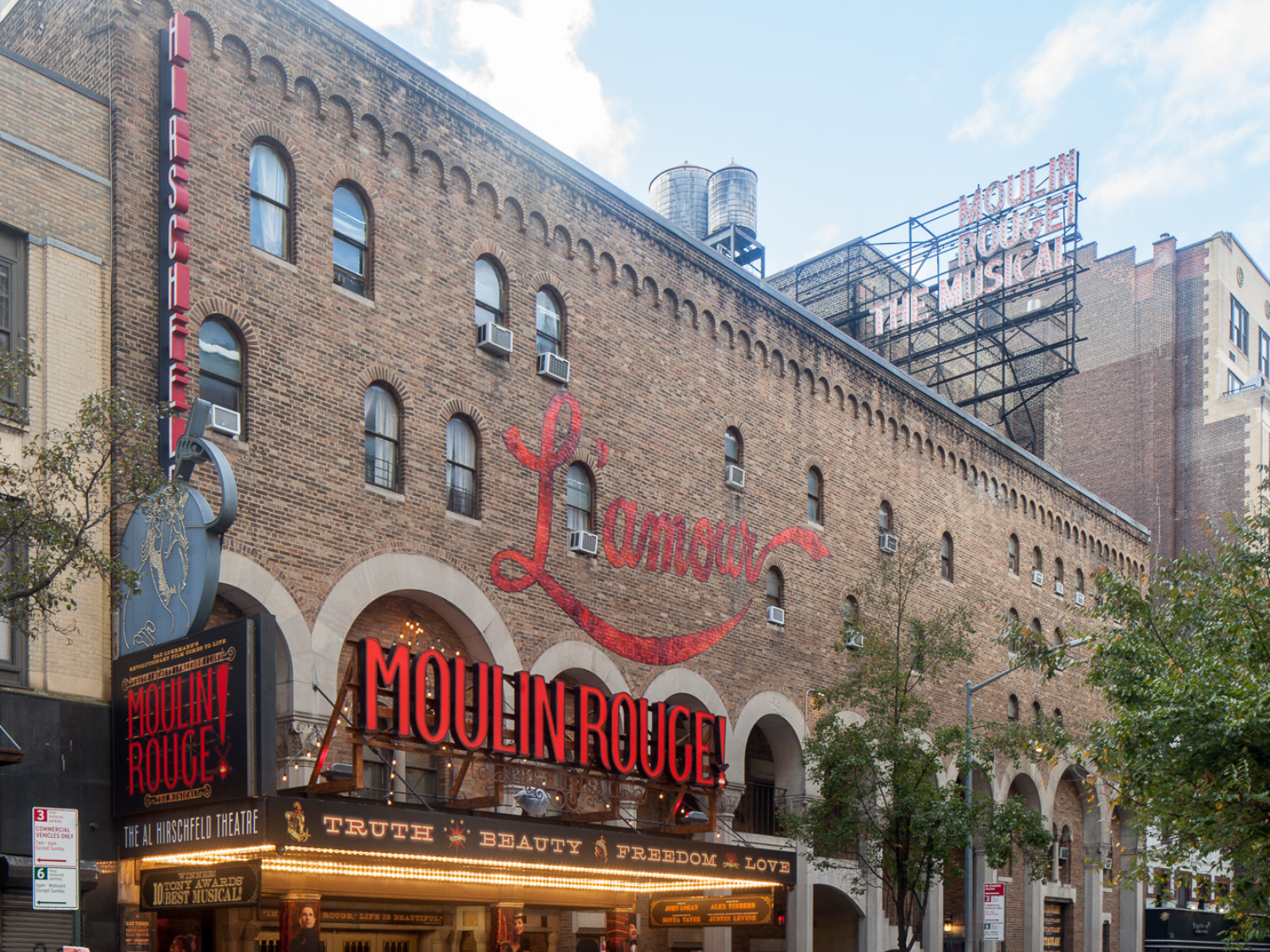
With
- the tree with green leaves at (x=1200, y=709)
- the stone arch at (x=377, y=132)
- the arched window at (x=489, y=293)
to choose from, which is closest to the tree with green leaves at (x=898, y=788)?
the tree with green leaves at (x=1200, y=709)

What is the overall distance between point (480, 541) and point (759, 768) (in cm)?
1031

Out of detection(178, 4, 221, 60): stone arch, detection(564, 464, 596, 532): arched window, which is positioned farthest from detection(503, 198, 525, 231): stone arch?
detection(178, 4, 221, 60): stone arch

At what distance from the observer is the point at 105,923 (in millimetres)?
16484

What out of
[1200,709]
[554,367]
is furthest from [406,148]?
[1200,709]

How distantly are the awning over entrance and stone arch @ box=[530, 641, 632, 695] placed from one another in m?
3.24

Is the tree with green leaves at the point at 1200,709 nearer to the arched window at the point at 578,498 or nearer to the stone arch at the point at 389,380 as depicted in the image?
the arched window at the point at 578,498

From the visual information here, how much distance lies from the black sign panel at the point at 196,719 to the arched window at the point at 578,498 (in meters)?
9.46

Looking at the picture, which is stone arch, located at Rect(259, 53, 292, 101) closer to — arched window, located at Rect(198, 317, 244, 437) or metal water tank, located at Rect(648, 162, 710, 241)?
arched window, located at Rect(198, 317, 244, 437)

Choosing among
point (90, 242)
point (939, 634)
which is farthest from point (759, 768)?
point (90, 242)

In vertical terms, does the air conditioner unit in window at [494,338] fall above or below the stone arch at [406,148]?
below

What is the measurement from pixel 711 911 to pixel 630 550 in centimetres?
646

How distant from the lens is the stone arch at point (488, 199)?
2336cm

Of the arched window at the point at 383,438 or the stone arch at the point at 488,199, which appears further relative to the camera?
the stone arch at the point at 488,199

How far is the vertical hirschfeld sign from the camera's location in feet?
58.1
